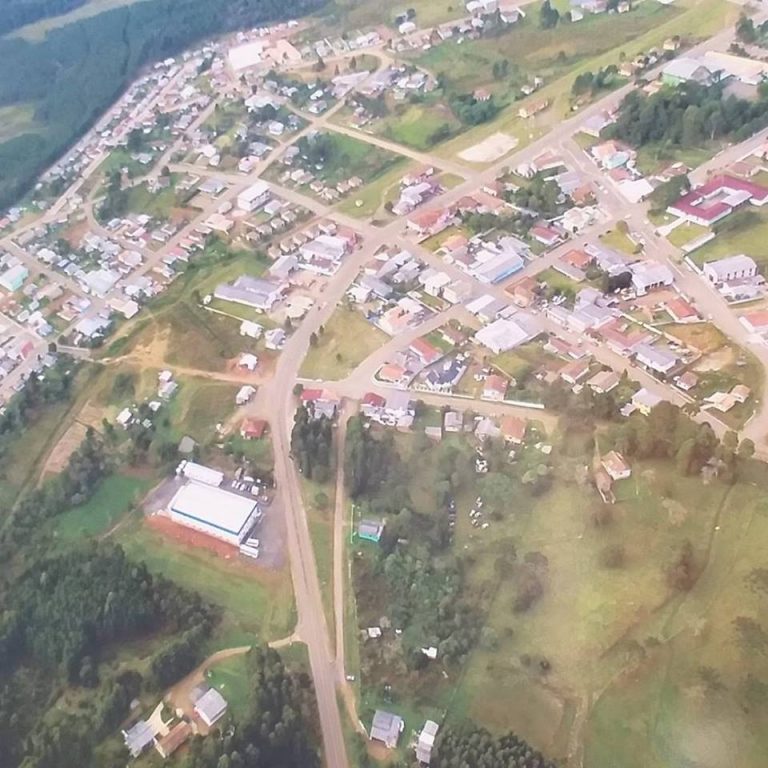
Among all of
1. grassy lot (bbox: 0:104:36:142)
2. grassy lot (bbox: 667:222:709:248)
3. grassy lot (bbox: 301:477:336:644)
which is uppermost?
grassy lot (bbox: 667:222:709:248)

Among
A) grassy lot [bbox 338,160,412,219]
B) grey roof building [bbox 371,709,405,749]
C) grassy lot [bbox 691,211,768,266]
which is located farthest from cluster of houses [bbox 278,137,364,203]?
grey roof building [bbox 371,709,405,749]

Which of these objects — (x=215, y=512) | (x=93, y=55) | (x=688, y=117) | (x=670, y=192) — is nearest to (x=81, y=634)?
(x=215, y=512)

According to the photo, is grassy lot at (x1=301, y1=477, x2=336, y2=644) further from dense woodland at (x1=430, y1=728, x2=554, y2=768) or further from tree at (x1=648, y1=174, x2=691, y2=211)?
tree at (x1=648, y1=174, x2=691, y2=211)

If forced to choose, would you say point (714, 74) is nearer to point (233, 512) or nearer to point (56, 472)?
point (233, 512)

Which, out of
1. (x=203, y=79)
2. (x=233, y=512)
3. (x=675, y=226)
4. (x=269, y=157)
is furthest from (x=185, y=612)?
(x=203, y=79)

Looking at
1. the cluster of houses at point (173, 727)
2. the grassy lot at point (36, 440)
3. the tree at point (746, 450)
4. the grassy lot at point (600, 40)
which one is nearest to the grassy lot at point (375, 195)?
the grassy lot at point (600, 40)
